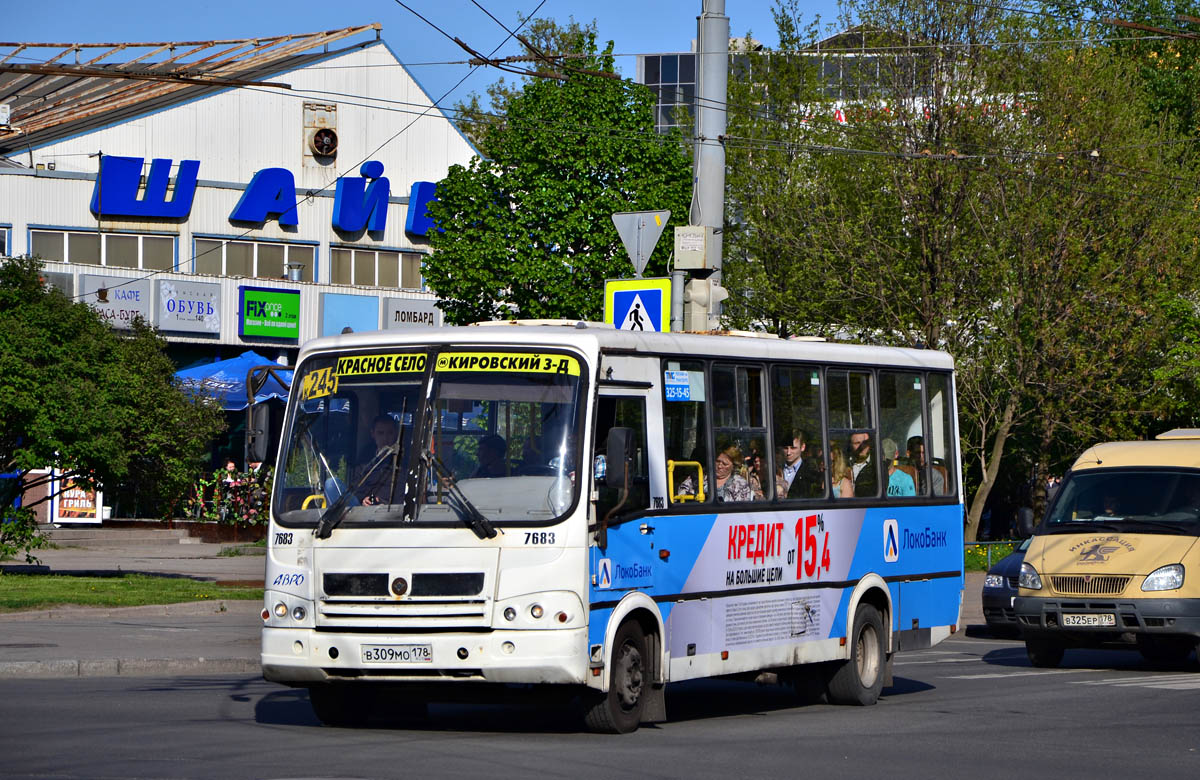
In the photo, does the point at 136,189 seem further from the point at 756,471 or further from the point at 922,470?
the point at 756,471

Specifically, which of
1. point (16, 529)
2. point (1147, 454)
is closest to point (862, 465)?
point (1147, 454)

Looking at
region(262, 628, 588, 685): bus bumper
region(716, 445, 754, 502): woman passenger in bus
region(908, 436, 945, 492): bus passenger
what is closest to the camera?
region(262, 628, 588, 685): bus bumper

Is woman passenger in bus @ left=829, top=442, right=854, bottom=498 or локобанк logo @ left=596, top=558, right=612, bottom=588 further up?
woman passenger in bus @ left=829, top=442, right=854, bottom=498

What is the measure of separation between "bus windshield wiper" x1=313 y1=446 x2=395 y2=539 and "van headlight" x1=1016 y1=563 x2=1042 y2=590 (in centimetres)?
899

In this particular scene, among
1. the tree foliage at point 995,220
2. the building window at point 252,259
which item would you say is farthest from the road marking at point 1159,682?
the building window at point 252,259

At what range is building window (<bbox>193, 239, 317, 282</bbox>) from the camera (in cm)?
4809

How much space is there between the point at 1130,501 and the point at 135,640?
10111 mm

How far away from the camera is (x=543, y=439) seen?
1086 centimetres

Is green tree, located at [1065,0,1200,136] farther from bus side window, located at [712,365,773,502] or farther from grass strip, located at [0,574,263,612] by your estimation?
bus side window, located at [712,365,773,502]

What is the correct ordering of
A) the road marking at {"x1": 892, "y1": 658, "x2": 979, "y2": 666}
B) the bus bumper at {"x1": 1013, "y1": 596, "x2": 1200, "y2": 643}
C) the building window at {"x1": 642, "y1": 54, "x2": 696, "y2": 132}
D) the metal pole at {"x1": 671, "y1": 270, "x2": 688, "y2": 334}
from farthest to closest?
1. the building window at {"x1": 642, "y1": 54, "x2": 696, "y2": 132}
2. the road marking at {"x1": 892, "y1": 658, "x2": 979, "y2": 666}
3. the metal pole at {"x1": 671, "y1": 270, "x2": 688, "y2": 334}
4. the bus bumper at {"x1": 1013, "y1": 596, "x2": 1200, "y2": 643}

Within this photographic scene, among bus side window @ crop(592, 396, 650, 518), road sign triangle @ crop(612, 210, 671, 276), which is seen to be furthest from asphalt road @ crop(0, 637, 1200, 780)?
road sign triangle @ crop(612, 210, 671, 276)

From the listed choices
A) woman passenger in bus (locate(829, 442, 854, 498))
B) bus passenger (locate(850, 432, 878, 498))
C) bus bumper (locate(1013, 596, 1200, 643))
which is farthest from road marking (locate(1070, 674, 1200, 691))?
woman passenger in bus (locate(829, 442, 854, 498))

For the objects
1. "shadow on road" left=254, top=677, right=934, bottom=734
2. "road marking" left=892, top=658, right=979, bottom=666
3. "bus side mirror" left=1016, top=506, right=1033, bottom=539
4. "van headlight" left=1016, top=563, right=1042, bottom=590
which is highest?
"bus side mirror" left=1016, top=506, right=1033, bottom=539

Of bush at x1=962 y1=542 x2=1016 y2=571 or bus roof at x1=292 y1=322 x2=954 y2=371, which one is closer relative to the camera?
bus roof at x1=292 y1=322 x2=954 y2=371
